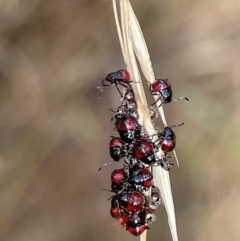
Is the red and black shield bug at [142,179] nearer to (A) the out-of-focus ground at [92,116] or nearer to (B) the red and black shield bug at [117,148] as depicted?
(B) the red and black shield bug at [117,148]

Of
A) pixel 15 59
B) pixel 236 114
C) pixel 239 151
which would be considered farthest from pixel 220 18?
pixel 15 59

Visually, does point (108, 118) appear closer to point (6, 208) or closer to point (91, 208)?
point (91, 208)

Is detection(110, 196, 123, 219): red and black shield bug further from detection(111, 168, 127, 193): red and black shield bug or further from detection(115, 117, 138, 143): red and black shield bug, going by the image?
detection(115, 117, 138, 143): red and black shield bug

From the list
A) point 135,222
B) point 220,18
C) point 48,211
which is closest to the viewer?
point 135,222

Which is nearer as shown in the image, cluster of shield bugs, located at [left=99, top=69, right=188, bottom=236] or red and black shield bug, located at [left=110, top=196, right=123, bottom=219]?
cluster of shield bugs, located at [left=99, top=69, right=188, bottom=236]

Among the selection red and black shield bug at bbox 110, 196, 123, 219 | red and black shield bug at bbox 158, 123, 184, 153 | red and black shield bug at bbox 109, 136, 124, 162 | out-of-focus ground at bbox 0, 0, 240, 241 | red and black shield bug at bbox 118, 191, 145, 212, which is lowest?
red and black shield bug at bbox 118, 191, 145, 212

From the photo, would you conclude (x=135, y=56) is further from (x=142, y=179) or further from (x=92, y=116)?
(x=92, y=116)

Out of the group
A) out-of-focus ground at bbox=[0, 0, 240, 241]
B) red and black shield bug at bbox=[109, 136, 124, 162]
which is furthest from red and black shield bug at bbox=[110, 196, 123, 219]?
out-of-focus ground at bbox=[0, 0, 240, 241]
